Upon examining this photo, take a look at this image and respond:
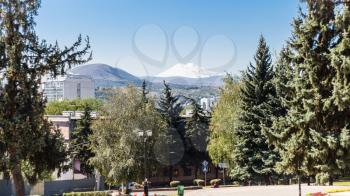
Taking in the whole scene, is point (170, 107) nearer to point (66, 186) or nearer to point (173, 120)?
point (173, 120)

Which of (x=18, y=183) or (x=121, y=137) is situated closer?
(x=18, y=183)

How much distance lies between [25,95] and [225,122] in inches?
1393

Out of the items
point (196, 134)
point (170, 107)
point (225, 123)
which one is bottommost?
point (196, 134)

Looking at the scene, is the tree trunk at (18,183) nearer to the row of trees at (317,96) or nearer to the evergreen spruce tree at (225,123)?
the row of trees at (317,96)

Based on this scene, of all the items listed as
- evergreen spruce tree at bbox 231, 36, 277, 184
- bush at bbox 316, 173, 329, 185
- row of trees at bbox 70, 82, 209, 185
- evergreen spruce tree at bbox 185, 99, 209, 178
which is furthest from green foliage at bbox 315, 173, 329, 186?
evergreen spruce tree at bbox 185, 99, 209, 178

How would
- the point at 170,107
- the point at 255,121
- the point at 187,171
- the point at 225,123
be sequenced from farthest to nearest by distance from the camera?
the point at 187,171 → the point at 170,107 → the point at 225,123 → the point at 255,121

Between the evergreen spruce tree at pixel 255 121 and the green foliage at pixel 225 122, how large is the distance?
435 centimetres

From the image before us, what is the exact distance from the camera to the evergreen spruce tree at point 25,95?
63.4 ft

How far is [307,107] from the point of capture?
88.0 feet

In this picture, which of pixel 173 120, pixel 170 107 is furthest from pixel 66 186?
pixel 170 107

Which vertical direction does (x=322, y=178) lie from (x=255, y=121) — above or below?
below

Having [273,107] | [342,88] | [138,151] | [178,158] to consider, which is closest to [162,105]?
[178,158]

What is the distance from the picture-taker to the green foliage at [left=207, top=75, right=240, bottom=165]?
173 feet

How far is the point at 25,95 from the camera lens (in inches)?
775
